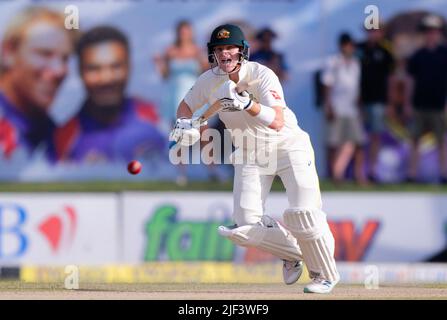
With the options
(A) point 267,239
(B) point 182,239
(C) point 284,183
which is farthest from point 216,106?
(B) point 182,239

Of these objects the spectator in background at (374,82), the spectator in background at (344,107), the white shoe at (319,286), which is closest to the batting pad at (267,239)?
the white shoe at (319,286)

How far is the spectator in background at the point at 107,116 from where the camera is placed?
1584 centimetres

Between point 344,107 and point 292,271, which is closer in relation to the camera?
point 292,271

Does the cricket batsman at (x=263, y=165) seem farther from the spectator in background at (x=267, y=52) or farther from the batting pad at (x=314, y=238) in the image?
the spectator in background at (x=267, y=52)

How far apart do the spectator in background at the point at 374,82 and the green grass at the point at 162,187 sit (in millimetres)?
697

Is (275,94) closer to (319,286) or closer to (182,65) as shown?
(319,286)

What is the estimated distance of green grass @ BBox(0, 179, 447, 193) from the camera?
47.9 feet

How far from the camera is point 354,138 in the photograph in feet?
50.2

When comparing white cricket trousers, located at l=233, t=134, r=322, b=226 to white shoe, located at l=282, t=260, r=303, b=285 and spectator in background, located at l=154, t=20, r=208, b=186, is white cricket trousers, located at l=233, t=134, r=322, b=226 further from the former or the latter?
spectator in background, located at l=154, t=20, r=208, b=186

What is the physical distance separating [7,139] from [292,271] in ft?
24.2

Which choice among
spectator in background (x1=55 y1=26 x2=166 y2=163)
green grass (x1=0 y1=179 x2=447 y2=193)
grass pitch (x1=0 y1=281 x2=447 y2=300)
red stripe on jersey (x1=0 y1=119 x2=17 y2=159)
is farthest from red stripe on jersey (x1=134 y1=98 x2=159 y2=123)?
grass pitch (x1=0 y1=281 x2=447 y2=300)

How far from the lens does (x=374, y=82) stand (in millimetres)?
15602

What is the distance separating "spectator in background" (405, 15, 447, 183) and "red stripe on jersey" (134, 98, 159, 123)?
2.97 metres
